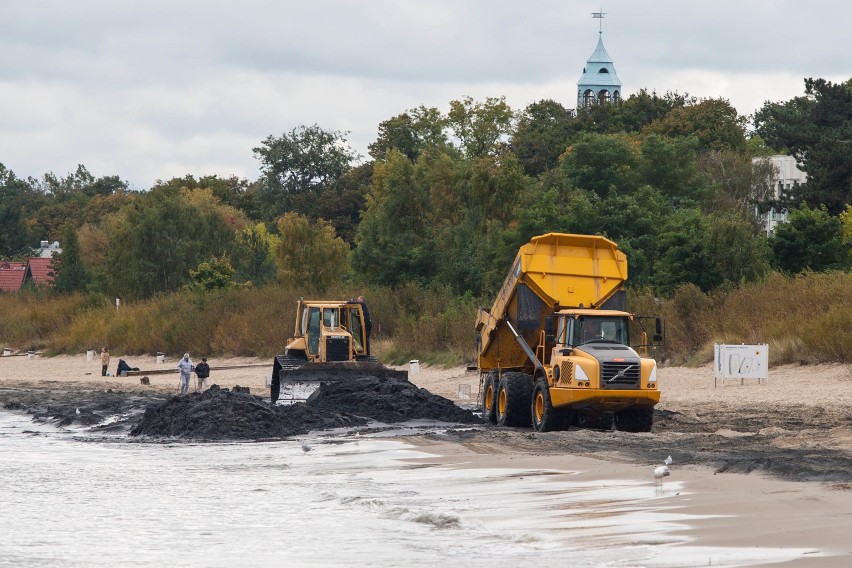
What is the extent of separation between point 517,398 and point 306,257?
1738 inches

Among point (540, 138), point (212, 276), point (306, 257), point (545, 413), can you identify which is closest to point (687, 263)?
point (545, 413)

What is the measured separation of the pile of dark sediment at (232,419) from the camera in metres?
26.3

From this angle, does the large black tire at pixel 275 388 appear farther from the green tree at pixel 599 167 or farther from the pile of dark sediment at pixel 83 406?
the green tree at pixel 599 167

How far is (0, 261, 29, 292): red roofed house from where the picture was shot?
4373 inches

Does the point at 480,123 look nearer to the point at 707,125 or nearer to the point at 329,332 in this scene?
the point at 707,125

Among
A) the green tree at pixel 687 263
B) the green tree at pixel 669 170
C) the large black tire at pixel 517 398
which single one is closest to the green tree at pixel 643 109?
the green tree at pixel 669 170

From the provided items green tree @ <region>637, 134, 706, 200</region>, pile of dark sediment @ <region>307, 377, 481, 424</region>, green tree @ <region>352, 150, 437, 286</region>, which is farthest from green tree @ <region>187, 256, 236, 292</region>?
pile of dark sediment @ <region>307, 377, 481, 424</region>

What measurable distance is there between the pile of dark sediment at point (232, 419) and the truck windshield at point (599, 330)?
5829 mm

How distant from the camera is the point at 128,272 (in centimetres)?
7656

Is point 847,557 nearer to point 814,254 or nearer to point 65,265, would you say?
point 814,254

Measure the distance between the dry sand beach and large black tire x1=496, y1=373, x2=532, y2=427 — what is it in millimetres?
331

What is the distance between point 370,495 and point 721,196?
60184 mm

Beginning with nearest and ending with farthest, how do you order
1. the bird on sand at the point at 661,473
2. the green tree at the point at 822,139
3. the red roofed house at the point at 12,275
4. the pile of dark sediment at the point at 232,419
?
1. the bird on sand at the point at 661,473
2. the pile of dark sediment at the point at 232,419
3. the green tree at the point at 822,139
4. the red roofed house at the point at 12,275

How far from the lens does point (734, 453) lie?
18.7m
